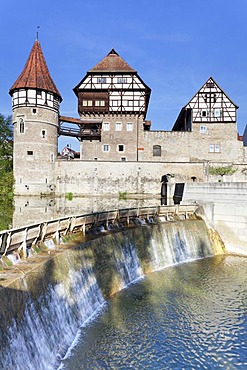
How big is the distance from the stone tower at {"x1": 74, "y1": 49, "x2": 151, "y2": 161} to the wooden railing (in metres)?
27.8

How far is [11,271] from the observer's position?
7004 millimetres

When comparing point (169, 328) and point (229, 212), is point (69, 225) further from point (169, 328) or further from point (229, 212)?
point (229, 212)

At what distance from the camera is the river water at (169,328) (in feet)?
24.0

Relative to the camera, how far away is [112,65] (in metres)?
46.8

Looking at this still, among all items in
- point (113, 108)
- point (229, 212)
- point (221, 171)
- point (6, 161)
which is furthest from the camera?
point (6, 161)

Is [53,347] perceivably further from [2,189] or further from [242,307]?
[2,189]

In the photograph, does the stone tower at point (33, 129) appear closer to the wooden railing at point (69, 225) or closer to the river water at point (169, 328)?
the wooden railing at point (69, 225)

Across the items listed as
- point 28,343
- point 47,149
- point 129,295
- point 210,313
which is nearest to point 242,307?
point 210,313

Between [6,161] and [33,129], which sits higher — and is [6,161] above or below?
below

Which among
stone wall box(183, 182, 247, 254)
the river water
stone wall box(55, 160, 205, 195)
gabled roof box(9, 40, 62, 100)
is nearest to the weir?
the river water

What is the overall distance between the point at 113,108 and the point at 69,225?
36902 millimetres

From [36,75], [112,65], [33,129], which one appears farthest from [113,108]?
[33,129]

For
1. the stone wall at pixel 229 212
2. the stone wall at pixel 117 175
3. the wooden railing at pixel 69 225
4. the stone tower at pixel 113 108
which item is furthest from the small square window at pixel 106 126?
the wooden railing at pixel 69 225

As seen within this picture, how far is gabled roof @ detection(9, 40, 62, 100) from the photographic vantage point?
41.8 m
